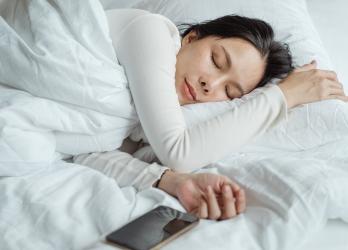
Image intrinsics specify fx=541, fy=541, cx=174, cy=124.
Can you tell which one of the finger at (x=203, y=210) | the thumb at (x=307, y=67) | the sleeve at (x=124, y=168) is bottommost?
the sleeve at (x=124, y=168)

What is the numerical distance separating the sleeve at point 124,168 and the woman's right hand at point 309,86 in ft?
1.18

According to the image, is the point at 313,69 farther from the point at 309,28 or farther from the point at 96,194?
the point at 96,194

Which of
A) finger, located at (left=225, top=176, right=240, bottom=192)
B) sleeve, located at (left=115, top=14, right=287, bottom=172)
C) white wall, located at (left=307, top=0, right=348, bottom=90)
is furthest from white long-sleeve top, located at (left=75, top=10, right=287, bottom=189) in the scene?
white wall, located at (left=307, top=0, right=348, bottom=90)

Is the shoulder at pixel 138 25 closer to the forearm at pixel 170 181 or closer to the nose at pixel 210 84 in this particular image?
the nose at pixel 210 84

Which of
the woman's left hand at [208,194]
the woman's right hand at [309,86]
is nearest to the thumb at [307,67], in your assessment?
the woman's right hand at [309,86]

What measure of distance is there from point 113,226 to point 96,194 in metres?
0.11

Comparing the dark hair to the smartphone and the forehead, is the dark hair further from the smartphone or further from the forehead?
the smartphone

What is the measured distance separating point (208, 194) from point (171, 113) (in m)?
0.23

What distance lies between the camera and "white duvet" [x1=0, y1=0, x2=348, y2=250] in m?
0.92

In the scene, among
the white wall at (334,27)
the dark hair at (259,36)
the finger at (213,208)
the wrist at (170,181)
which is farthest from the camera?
the white wall at (334,27)

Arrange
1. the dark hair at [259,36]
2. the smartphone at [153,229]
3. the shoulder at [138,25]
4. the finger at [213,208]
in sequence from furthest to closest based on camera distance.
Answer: the dark hair at [259,36]
the shoulder at [138,25]
the finger at [213,208]
the smartphone at [153,229]

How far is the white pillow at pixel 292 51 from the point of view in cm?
132

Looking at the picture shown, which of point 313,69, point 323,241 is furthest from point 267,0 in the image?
point 323,241

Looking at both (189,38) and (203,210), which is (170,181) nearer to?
(203,210)
